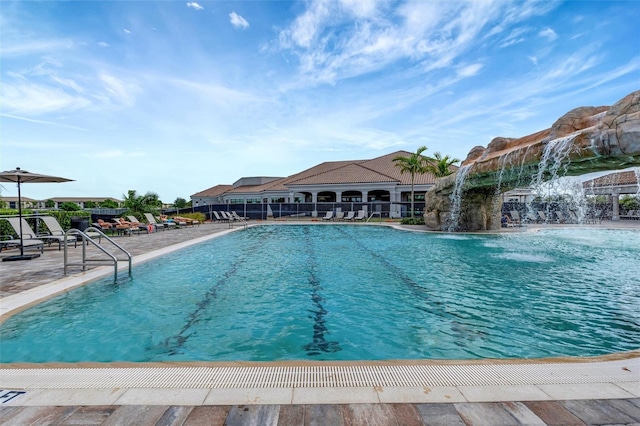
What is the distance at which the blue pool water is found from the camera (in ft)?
12.8

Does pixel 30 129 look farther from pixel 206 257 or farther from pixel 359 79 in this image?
pixel 359 79

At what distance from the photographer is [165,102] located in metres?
17.1

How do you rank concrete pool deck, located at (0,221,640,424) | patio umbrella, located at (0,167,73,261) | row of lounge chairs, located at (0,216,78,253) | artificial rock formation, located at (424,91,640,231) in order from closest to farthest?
1. concrete pool deck, located at (0,221,640,424)
2. artificial rock formation, located at (424,91,640,231)
3. patio umbrella, located at (0,167,73,261)
4. row of lounge chairs, located at (0,216,78,253)

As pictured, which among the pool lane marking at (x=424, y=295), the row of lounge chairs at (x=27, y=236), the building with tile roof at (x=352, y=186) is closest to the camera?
the pool lane marking at (x=424, y=295)

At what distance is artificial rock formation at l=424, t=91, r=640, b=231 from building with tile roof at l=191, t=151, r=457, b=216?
964cm

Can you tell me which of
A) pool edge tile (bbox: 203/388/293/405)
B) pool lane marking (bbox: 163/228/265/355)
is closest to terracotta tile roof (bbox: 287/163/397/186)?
pool lane marking (bbox: 163/228/265/355)

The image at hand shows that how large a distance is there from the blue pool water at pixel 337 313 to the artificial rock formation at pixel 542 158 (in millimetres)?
3137

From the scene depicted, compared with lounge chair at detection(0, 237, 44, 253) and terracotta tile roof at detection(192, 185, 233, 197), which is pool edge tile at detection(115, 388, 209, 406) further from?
terracotta tile roof at detection(192, 185, 233, 197)

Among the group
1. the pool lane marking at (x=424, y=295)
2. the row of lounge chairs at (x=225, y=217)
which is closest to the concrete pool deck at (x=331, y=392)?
the pool lane marking at (x=424, y=295)

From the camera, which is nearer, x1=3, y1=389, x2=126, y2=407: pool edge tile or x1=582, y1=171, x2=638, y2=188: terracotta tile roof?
x1=3, y1=389, x2=126, y2=407: pool edge tile

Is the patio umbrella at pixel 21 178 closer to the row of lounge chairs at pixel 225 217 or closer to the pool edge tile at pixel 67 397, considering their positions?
the pool edge tile at pixel 67 397

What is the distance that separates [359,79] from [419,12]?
8.79 meters

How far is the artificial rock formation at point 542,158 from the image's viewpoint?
7.82 meters

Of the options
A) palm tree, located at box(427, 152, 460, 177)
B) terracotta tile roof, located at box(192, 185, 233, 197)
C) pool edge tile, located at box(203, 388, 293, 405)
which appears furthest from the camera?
terracotta tile roof, located at box(192, 185, 233, 197)
